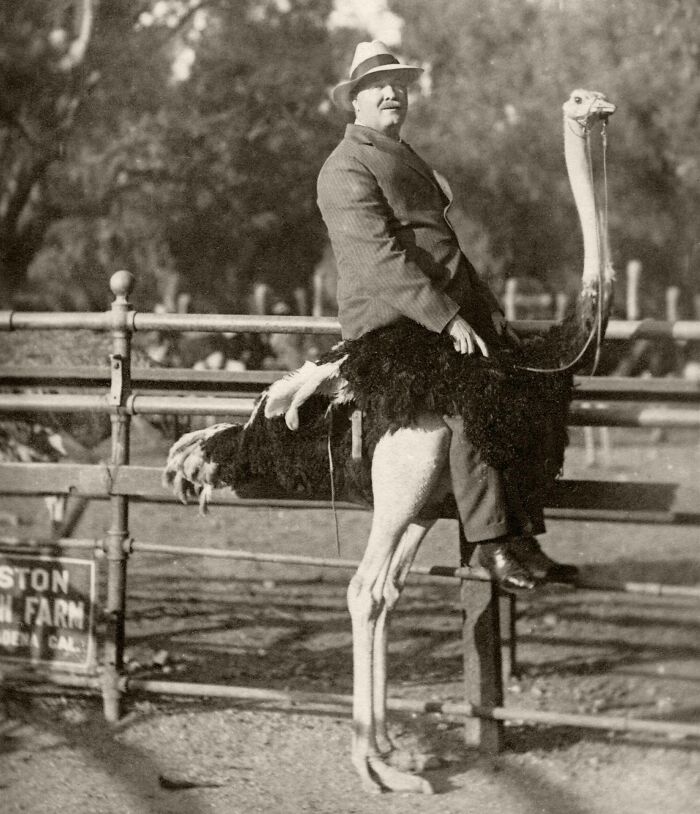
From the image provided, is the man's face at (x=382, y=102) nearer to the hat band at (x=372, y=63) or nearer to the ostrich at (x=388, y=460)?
the hat band at (x=372, y=63)

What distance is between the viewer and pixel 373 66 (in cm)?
408

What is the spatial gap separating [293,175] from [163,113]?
2.60 metres

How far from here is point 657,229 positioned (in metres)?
20.9

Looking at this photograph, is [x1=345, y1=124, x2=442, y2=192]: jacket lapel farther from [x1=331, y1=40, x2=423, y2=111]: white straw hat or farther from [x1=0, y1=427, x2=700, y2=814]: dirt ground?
[x1=0, y1=427, x2=700, y2=814]: dirt ground

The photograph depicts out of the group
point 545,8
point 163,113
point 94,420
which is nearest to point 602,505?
point 94,420

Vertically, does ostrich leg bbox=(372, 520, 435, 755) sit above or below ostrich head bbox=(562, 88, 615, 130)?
below

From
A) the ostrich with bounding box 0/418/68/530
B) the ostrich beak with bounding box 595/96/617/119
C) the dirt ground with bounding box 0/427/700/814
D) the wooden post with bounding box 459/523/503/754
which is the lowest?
the dirt ground with bounding box 0/427/700/814

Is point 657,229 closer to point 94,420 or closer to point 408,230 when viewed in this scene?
point 94,420

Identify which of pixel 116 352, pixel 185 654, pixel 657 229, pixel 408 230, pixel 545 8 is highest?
pixel 545 8

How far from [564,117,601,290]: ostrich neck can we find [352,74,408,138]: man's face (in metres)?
0.53

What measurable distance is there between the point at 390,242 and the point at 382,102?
0.50 m

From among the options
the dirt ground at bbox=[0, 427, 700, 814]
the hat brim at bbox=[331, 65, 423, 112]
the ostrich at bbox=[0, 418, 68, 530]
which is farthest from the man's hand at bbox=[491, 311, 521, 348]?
the ostrich at bbox=[0, 418, 68, 530]

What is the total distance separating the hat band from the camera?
13.4 feet

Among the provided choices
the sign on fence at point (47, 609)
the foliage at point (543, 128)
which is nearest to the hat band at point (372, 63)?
the sign on fence at point (47, 609)
